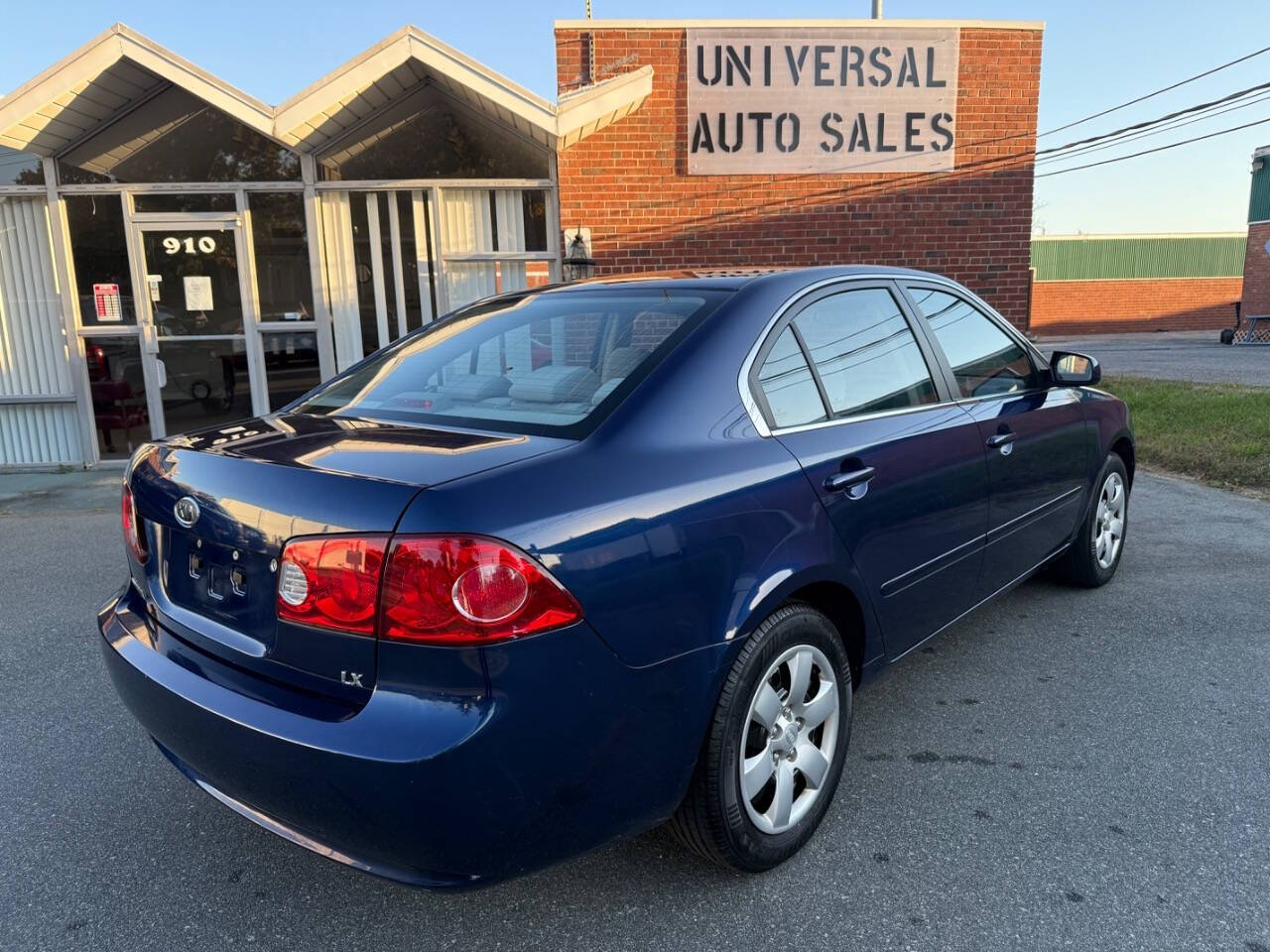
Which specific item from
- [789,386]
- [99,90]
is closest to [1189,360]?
[99,90]

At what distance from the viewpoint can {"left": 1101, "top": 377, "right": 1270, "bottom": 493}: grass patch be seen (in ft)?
23.8

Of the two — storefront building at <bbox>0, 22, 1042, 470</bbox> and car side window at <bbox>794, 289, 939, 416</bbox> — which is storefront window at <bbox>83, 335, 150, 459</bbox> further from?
car side window at <bbox>794, 289, 939, 416</bbox>

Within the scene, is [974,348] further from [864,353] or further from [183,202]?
[183,202]

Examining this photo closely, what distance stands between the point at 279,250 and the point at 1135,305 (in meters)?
37.2

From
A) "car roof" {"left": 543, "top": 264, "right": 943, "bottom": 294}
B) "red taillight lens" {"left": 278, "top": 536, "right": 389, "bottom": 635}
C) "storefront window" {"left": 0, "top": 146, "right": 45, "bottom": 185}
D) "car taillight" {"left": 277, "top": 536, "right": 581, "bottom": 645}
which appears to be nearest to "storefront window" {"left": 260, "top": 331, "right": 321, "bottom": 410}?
"storefront window" {"left": 0, "top": 146, "right": 45, "bottom": 185}

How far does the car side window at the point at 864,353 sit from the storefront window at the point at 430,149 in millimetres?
6260

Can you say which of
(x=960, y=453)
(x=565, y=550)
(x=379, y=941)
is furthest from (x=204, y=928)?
(x=960, y=453)

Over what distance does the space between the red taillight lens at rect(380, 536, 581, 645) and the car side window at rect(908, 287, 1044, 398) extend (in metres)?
2.21

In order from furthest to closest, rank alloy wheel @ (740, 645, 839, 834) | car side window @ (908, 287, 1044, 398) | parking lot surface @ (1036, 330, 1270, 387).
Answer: parking lot surface @ (1036, 330, 1270, 387)
car side window @ (908, 287, 1044, 398)
alloy wheel @ (740, 645, 839, 834)

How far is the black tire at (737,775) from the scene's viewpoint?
7.11ft

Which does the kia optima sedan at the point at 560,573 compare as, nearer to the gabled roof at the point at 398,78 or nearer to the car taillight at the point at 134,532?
the car taillight at the point at 134,532

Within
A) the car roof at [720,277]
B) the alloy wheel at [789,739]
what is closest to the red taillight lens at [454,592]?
the alloy wheel at [789,739]

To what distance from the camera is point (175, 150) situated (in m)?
8.42

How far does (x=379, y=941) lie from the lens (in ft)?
7.16
